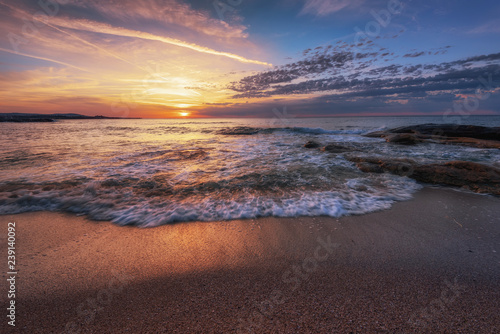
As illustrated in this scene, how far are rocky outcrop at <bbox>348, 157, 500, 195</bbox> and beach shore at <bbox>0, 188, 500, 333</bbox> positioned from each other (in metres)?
2.32

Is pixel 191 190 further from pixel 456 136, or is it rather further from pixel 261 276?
pixel 456 136

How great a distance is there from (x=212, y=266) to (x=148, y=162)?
7.31 meters

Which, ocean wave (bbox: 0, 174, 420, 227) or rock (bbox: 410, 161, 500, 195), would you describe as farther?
rock (bbox: 410, 161, 500, 195)

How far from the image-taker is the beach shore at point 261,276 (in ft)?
5.91

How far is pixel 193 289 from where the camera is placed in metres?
2.18

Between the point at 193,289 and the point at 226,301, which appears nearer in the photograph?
the point at 226,301

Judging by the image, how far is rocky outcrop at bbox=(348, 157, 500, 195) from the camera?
5293 millimetres

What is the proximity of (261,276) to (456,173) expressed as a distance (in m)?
6.96

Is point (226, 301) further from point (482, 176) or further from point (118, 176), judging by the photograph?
point (482, 176)

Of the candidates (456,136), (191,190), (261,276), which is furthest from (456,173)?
(456,136)

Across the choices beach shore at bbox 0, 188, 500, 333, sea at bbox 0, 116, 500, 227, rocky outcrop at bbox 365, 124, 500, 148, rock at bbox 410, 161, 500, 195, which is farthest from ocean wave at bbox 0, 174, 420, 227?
rocky outcrop at bbox 365, 124, 500, 148

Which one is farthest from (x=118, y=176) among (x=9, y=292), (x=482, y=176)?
(x=482, y=176)

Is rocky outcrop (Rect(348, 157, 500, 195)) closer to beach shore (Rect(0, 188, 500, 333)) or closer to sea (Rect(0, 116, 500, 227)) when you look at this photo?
sea (Rect(0, 116, 500, 227))

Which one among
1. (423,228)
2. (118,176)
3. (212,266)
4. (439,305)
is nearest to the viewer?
(439,305)
